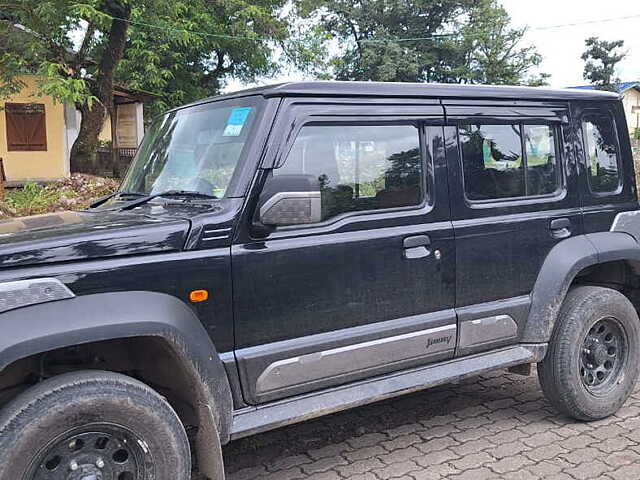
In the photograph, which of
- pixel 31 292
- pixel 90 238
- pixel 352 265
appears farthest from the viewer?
pixel 352 265

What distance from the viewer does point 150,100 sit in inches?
872

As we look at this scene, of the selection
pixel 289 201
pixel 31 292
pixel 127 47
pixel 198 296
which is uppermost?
pixel 127 47

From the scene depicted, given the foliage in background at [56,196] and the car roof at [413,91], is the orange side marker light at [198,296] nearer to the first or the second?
the car roof at [413,91]

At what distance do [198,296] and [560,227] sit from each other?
7.77 ft

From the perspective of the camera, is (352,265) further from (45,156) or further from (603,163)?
(45,156)

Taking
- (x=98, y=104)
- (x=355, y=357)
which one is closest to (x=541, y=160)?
(x=355, y=357)

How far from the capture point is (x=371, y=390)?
3297mm

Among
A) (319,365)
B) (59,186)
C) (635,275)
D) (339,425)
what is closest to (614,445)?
(635,275)

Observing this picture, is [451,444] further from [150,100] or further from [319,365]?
[150,100]

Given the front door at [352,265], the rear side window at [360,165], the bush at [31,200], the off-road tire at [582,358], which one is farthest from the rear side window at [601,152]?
the bush at [31,200]

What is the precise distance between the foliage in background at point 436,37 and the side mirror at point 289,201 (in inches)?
1301

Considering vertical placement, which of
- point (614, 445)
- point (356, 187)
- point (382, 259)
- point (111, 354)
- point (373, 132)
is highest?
point (373, 132)

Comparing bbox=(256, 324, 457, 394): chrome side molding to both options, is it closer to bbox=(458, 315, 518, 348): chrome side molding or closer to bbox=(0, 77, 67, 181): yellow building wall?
bbox=(458, 315, 518, 348): chrome side molding

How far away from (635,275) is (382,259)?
2.18m
